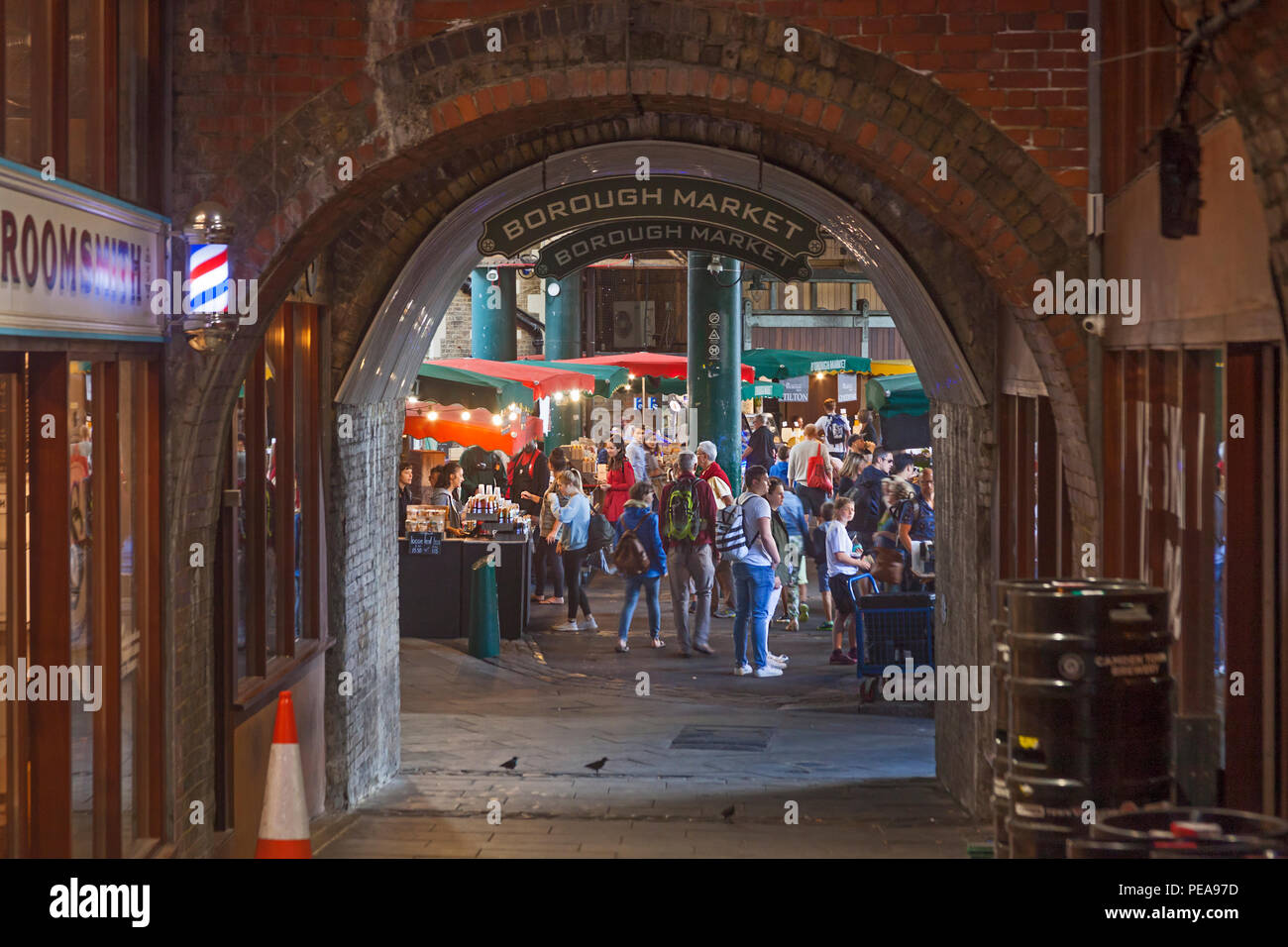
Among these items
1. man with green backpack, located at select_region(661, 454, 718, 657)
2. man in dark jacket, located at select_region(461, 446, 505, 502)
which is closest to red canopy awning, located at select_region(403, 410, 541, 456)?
man in dark jacket, located at select_region(461, 446, 505, 502)

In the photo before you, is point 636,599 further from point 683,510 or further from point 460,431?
point 460,431

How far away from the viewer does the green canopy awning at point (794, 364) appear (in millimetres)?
26891

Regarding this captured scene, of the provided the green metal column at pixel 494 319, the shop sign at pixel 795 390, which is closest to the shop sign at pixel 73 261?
the green metal column at pixel 494 319

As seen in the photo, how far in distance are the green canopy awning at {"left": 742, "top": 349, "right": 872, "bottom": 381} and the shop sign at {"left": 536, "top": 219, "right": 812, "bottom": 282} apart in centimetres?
1631

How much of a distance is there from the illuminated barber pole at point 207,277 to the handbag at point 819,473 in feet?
42.9

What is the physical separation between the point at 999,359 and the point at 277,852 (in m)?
5.09

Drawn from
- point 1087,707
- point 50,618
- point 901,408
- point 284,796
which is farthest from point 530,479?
point 1087,707

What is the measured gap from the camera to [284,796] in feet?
20.2

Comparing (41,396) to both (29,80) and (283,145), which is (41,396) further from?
(283,145)

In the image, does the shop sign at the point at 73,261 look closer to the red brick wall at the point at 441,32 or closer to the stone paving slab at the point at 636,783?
the red brick wall at the point at 441,32

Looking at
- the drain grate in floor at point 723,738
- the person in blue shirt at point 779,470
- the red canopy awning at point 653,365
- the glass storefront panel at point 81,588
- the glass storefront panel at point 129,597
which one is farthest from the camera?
the red canopy awning at point 653,365
